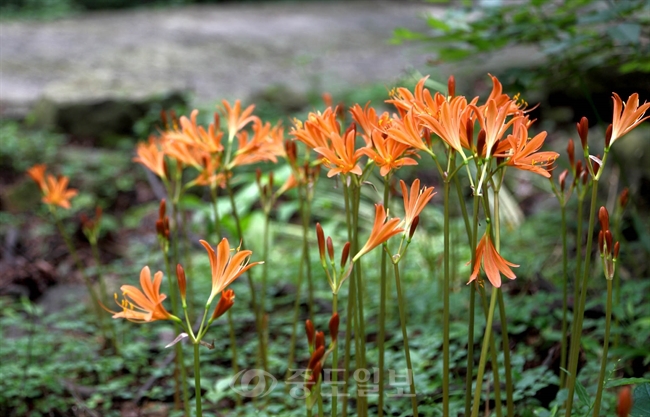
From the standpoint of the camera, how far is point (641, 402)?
120cm

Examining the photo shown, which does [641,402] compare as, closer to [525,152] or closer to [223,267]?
[525,152]

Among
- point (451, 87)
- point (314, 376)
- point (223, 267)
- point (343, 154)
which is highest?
point (451, 87)

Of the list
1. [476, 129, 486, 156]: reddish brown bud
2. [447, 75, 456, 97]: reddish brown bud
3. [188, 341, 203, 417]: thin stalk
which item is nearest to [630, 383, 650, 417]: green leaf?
[476, 129, 486, 156]: reddish brown bud

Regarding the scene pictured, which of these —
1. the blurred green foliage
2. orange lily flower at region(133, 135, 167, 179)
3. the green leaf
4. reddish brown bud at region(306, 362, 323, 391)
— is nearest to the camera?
reddish brown bud at region(306, 362, 323, 391)

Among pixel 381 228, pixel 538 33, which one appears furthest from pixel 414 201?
pixel 538 33

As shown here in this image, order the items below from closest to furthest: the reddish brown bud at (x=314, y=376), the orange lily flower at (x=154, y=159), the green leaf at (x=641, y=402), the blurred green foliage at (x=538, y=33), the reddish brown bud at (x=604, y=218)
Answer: the reddish brown bud at (x=314, y=376) → the reddish brown bud at (x=604, y=218) → the green leaf at (x=641, y=402) → the orange lily flower at (x=154, y=159) → the blurred green foliage at (x=538, y=33)

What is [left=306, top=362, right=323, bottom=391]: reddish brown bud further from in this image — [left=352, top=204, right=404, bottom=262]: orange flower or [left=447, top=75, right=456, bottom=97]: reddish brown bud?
[left=447, top=75, right=456, bottom=97]: reddish brown bud

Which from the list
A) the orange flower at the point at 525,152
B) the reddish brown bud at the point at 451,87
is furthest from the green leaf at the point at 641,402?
the reddish brown bud at the point at 451,87

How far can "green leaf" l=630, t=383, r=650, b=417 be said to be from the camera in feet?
3.90

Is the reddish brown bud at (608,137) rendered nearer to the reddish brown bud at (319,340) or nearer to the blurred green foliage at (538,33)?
the reddish brown bud at (319,340)

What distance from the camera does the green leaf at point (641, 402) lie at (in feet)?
3.90

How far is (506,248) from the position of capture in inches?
136

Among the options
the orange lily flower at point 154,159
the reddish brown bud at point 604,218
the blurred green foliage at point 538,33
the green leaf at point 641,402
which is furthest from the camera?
the blurred green foliage at point 538,33

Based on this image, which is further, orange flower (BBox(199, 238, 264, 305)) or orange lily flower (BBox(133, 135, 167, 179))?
orange lily flower (BBox(133, 135, 167, 179))
